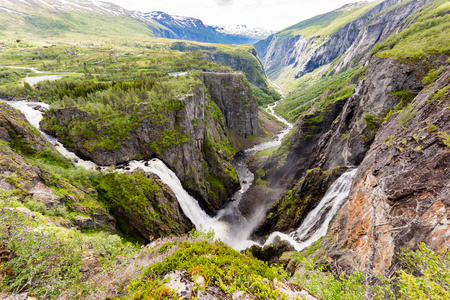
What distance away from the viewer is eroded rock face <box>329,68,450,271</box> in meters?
12.4

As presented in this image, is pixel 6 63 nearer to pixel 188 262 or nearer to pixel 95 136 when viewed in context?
pixel 95 136

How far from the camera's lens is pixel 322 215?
91.4 ft

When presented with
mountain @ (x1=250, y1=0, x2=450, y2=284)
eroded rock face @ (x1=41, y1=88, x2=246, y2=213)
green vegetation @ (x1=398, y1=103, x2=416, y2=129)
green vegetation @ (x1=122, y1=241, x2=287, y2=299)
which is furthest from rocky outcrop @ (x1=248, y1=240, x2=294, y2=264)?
green vegetation @ (x1=398, y1=103, x2=416, y2=129)

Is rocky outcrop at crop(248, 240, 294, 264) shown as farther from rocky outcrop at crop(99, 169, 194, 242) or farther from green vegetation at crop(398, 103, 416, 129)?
green vegetation at crop(398, 103, 416, 129)

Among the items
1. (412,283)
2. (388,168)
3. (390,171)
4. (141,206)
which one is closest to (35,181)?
(141,206)

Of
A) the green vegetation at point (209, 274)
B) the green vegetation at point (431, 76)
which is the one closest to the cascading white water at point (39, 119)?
the green vegetation at point (209, 274)

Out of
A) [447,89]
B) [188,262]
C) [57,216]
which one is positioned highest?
[447,89]

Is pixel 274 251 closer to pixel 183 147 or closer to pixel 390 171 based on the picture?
pixel 390 171

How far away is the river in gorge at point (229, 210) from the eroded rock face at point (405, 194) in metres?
5.63

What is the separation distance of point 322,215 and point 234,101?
232 ft

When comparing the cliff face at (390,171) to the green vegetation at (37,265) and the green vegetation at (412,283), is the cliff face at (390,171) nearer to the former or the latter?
the green vegetation at (412,283)

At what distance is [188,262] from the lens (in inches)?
359

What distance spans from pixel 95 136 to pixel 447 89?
53072 mm

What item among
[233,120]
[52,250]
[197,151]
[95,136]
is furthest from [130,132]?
[233,120]
